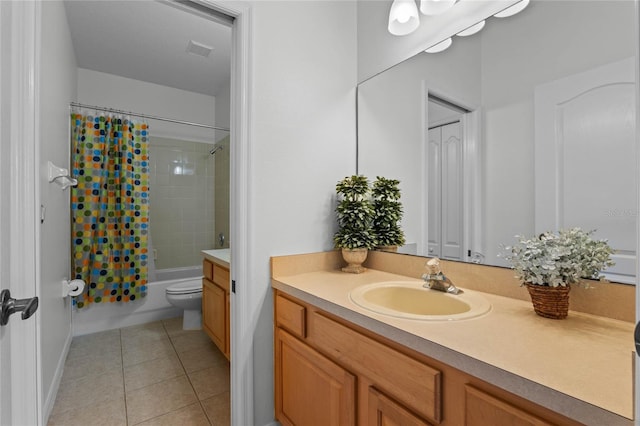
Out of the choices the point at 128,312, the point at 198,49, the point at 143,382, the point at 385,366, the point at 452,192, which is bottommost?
the point at 143,382

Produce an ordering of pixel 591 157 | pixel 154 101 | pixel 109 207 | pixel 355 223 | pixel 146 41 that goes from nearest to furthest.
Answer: pixel 591 157, pixel 355 223, pixel 146 41, pixel 109 207, pixel 154 101

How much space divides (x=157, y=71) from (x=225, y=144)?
0.97 meters

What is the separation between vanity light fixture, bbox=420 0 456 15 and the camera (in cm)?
129

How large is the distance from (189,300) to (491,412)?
2.58 m

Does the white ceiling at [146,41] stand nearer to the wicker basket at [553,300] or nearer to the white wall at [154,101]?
the white wall at [154,101]

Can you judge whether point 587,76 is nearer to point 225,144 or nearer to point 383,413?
point 383,413

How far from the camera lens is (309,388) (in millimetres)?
1184

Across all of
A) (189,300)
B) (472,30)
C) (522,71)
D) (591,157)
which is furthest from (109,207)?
(591,157)

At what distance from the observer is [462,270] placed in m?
1.25

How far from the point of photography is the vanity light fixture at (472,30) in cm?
121

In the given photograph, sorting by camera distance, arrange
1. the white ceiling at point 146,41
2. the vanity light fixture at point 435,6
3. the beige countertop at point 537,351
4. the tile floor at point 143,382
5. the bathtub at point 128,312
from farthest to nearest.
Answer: the bathtub at point 128,312 < the white ceiling at point 146,41 < the tile floor at point 143,382 < the vanity light fixture at point 435,6 < the beige countertop at point 537,351

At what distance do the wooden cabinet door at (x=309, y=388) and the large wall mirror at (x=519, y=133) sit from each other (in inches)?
28.2

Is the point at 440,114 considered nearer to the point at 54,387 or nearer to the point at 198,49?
the point at 198,49

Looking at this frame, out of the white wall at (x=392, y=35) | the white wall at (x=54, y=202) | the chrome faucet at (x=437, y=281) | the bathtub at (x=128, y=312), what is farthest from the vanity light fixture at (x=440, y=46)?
the bathtub at (x=128, y=312)
